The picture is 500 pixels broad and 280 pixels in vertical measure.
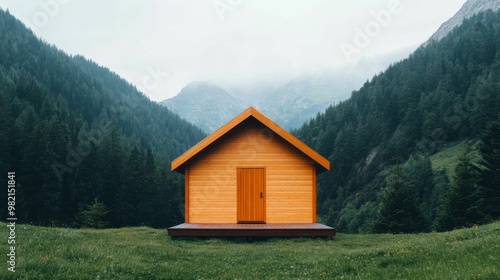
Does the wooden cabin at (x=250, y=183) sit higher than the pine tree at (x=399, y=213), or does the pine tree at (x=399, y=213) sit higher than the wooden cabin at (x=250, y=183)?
the wooden cabin at (x=250, y=183)

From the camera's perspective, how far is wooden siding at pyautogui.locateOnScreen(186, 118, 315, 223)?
23594mm

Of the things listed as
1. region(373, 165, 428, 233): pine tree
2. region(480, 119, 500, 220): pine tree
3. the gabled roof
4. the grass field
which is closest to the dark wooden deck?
the gabled roof

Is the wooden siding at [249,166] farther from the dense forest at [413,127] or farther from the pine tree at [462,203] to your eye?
the dense forest at [413,127]

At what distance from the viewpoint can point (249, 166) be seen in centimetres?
2380

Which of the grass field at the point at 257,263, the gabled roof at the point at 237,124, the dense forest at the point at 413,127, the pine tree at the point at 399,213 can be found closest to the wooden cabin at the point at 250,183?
the gabled roof at the point at 237,124

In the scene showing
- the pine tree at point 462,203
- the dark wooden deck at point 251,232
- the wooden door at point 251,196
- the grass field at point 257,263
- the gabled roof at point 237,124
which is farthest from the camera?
the pine tree at point 462,203

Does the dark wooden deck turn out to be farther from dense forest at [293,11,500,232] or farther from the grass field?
dense forest at [293,11,500,232]

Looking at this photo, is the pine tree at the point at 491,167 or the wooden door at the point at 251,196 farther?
the pine tree at the point at 491,167

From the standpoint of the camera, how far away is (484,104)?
136m

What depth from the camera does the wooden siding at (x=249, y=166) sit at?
2359 centimetres

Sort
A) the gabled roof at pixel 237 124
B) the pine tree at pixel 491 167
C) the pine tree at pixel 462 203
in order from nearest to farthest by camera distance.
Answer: the gabled roof at pixel 237 124
the pine tree at pixel 462 203
the pine tree at pixel 491 167

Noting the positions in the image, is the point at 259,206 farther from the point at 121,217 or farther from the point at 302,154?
the point at 121,217

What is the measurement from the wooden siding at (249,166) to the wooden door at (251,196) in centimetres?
28

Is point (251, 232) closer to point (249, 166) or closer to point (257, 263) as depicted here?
point (249, 166)
